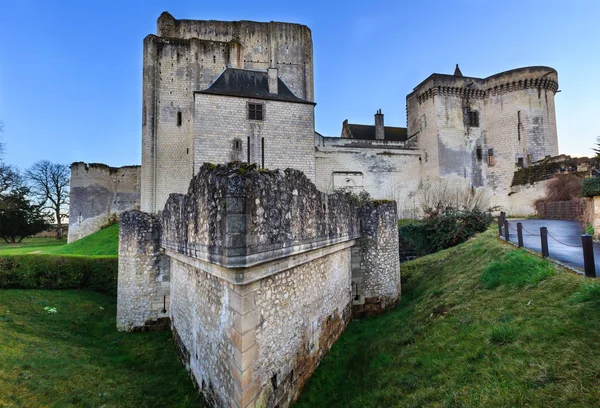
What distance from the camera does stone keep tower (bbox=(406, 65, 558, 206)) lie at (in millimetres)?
28172

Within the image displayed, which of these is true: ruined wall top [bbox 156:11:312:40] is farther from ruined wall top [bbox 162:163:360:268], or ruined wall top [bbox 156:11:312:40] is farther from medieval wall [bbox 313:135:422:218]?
ruined wall top [bbox 162:163:360:268]

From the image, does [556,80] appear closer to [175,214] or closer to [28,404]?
[175,214]

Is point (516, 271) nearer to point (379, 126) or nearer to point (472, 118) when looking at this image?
point (379, 126)

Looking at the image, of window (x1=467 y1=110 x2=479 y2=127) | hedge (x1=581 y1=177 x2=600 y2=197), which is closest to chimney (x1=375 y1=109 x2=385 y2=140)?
window (x1=467 y1=110 x2=479 y2=127)

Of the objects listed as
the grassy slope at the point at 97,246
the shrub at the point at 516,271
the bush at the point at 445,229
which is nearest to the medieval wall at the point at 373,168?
the bush at the point at 445,229

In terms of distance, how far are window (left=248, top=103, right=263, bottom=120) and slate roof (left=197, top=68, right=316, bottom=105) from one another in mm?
586

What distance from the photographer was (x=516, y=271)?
7.07 meters

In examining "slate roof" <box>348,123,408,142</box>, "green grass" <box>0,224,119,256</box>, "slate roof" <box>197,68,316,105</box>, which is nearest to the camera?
"green grass" <box>0,224,119,256</box>

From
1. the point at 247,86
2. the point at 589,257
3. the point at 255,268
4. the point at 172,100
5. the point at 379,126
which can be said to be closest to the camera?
the point at 255,268

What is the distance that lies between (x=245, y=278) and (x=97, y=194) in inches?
1244

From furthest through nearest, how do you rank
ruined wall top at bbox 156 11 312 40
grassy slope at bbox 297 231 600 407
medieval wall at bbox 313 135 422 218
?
1. medieval wall at bbox 313 135 422 218
2. ruined wall top at bbox 156 11 312 40
3. grassy slope at bbox 297 231 600 407

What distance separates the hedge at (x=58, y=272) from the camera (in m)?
12.0

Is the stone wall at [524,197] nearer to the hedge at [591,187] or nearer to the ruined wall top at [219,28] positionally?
the hedge at [591,187]

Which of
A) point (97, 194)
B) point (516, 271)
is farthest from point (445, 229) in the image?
point (97, 194)
